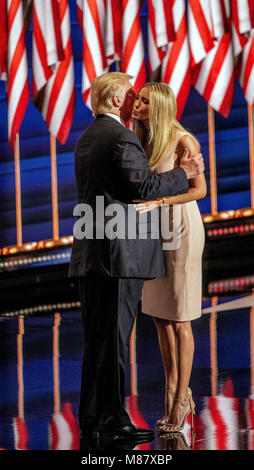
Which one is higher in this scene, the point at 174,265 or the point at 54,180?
the point at 54,180

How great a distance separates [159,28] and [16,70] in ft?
4.82

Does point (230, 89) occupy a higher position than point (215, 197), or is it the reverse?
point (230, 89)

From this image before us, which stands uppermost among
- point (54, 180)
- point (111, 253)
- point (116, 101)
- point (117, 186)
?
point (54, 180)

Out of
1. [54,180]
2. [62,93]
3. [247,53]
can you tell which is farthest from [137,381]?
[247,53]

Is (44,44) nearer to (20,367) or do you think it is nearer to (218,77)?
(218,77)

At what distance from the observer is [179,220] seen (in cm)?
482

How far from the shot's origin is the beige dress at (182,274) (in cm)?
→ 480

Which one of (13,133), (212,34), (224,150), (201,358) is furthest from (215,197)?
(201,358)

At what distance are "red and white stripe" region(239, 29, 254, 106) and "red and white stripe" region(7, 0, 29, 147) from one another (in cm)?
248

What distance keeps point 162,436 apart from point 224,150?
697 centimetres

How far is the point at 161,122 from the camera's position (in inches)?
188

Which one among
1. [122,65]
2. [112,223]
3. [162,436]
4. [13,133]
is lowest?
[162,436]

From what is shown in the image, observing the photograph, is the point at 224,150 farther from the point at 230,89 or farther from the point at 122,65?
the point at 122,65

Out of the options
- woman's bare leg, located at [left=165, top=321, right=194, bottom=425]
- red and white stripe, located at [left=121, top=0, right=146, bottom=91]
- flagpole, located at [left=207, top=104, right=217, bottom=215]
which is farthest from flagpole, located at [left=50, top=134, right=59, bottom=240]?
woman's bare leg, located at [left=165, top=321, right=194, bottom=425]
